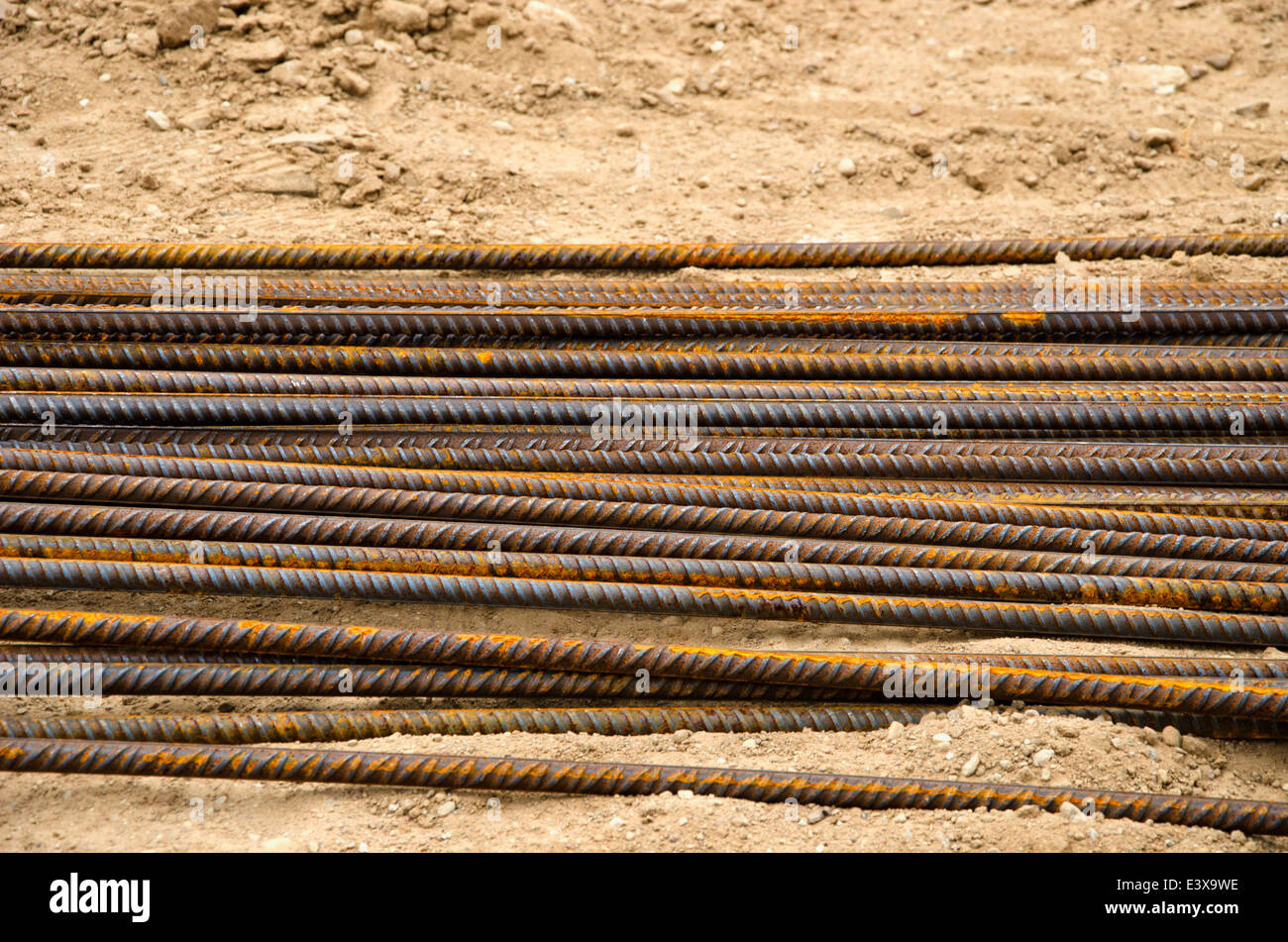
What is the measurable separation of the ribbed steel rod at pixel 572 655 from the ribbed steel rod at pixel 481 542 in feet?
0.97

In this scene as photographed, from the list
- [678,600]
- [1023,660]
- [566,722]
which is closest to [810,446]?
[678,600]

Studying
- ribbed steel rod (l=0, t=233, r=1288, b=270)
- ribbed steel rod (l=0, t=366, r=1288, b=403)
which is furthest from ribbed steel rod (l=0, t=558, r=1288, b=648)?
ribbed steel rod (l=0, t=233, r=1288, b=270)

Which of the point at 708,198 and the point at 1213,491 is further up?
the point at 708,198

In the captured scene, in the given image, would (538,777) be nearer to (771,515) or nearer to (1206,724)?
(771,515)

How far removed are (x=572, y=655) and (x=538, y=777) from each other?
398mm

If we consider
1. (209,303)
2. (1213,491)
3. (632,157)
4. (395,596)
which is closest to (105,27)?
(209,303)

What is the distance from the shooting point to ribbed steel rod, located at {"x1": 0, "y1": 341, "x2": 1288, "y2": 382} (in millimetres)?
3635

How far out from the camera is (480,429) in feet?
11.8

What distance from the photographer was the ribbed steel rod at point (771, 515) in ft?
10.4

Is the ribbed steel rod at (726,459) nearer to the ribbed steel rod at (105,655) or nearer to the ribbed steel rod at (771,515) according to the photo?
the ribbed steel rod at (771,515)

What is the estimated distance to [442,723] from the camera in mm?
2871

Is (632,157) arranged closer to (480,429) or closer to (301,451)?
(480,429)

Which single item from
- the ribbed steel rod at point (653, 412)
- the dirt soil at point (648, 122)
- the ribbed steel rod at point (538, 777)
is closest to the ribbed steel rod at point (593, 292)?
the dirt soil at point (648, 122)

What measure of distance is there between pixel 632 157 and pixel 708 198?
59 centimetres
